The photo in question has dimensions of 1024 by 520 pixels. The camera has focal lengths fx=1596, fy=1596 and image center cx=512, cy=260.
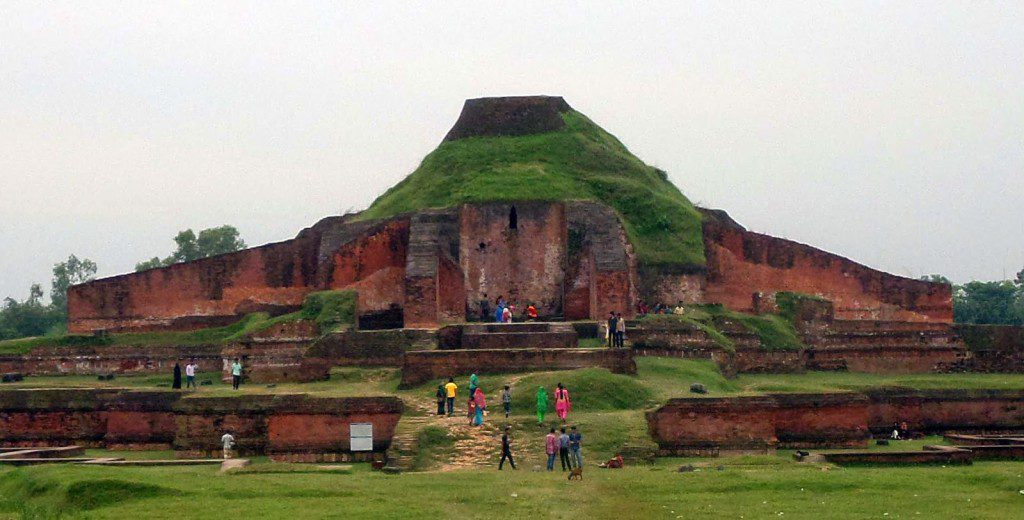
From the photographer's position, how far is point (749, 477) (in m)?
13.2

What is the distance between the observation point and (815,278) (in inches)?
988

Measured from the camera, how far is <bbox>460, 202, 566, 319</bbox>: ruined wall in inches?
931

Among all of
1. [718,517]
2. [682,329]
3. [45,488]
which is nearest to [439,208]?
[682,329]

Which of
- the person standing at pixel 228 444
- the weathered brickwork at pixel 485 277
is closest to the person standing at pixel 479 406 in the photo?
the person standing at pixel 228 444

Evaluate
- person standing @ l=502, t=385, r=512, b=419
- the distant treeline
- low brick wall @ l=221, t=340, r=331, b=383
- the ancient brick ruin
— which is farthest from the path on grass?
the distant treeline

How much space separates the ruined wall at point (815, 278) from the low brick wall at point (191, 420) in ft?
32.0

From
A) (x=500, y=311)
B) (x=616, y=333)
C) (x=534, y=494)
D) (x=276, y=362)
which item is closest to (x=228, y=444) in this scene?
(x=276, y=362)

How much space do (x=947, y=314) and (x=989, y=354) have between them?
1.99 meters

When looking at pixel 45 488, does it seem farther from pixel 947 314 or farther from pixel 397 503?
pixel 947 314

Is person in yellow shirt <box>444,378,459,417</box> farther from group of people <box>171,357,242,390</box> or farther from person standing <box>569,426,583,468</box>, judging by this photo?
group of people <box>171,357,242,390</box>

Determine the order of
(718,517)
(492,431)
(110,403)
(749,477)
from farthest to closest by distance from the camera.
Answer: (110,403) < (492,431) < (749,477) < (718,517)

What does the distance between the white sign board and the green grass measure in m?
1.91

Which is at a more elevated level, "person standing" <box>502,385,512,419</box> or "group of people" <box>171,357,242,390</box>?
"group of people" <box>171,357,242,390</box>

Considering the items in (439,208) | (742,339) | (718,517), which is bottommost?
(718,517)
